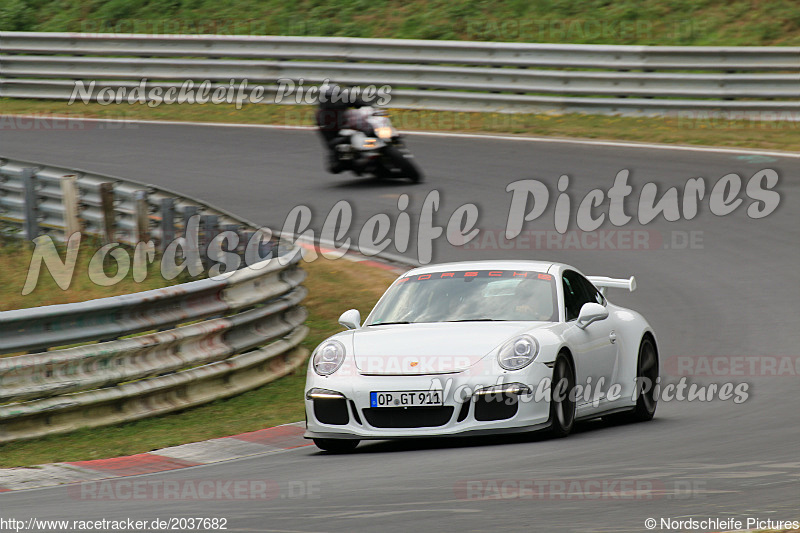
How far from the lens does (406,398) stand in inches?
314

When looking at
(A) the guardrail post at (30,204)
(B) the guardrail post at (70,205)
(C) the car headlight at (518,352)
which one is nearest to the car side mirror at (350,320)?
(C) the car headlight at (518,352)

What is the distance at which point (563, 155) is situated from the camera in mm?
20109

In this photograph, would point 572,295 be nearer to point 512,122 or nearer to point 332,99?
point 332,99

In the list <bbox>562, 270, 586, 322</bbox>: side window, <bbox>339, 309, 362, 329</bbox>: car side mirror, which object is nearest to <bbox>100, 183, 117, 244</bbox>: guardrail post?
<bbox>339, 309, 362, 329</bbox>: car side mirror

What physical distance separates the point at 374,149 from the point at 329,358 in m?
10.9

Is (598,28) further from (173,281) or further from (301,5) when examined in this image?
(173,281)

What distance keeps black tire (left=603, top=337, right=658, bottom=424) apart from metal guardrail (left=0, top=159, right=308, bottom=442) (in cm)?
320

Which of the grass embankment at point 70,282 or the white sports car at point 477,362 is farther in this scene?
the grass embankment at point 70,282

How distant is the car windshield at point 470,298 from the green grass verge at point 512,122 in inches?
472

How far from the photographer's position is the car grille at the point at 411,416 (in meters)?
7.96

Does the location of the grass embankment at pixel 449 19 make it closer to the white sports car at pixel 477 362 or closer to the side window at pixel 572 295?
the side window at pixel 572 295

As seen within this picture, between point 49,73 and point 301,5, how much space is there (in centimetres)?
607

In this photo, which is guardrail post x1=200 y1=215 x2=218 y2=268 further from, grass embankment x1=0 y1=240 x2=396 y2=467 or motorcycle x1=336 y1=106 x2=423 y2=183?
motorcycle x1=336 y1=106 x2=423 y2=183
